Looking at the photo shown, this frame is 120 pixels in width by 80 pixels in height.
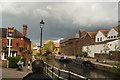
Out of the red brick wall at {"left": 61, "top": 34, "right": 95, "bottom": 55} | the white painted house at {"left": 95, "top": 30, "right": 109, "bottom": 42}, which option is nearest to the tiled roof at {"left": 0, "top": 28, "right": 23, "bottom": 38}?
the white painted house at {"left": 95, "top": 30, "right": 109, "bottom": 42}

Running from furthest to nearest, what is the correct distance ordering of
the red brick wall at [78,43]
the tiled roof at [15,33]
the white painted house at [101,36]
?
the red brick wall at [78,43] → the white painted house at [101,36] → the tiled roof at [15,33]

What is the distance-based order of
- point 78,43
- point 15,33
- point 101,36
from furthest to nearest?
point 78,43
point 101,36
point 15,33

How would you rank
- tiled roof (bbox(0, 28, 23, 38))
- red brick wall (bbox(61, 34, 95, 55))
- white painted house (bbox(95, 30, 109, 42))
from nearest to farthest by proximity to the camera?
tiled roof (bbox(0, 28, 23, 38)) < white painted house (bbox(95, 30, 109, 42)) < red brick wall (bbox(61, 34, 95, 55))

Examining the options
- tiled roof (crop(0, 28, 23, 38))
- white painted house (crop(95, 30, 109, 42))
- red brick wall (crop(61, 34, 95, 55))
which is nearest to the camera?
tiled roof (crop(0, 28, 23, 38))

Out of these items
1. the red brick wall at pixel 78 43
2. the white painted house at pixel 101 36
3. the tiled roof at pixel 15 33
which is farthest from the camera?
the red brick wall at pixel 78 43

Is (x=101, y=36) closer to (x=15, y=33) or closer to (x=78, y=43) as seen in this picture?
(x=78, y=43)

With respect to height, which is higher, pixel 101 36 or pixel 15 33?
pixel 101 36

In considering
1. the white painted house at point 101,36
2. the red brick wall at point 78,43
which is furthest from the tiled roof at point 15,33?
the red brick wall at point 78,43

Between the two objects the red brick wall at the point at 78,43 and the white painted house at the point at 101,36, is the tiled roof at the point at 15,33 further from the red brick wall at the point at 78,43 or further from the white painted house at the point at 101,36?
the red brick wall at the point at 78,43

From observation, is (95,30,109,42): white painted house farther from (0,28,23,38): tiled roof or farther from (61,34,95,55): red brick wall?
(0,28,23,38): tiled roof

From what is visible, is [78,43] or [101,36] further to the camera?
[78,43]

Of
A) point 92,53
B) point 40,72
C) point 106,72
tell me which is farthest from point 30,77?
point 92,53

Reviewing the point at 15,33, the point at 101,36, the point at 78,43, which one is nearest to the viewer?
the point at 15,33

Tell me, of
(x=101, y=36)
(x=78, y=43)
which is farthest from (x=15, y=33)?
(x=78, y=43)
